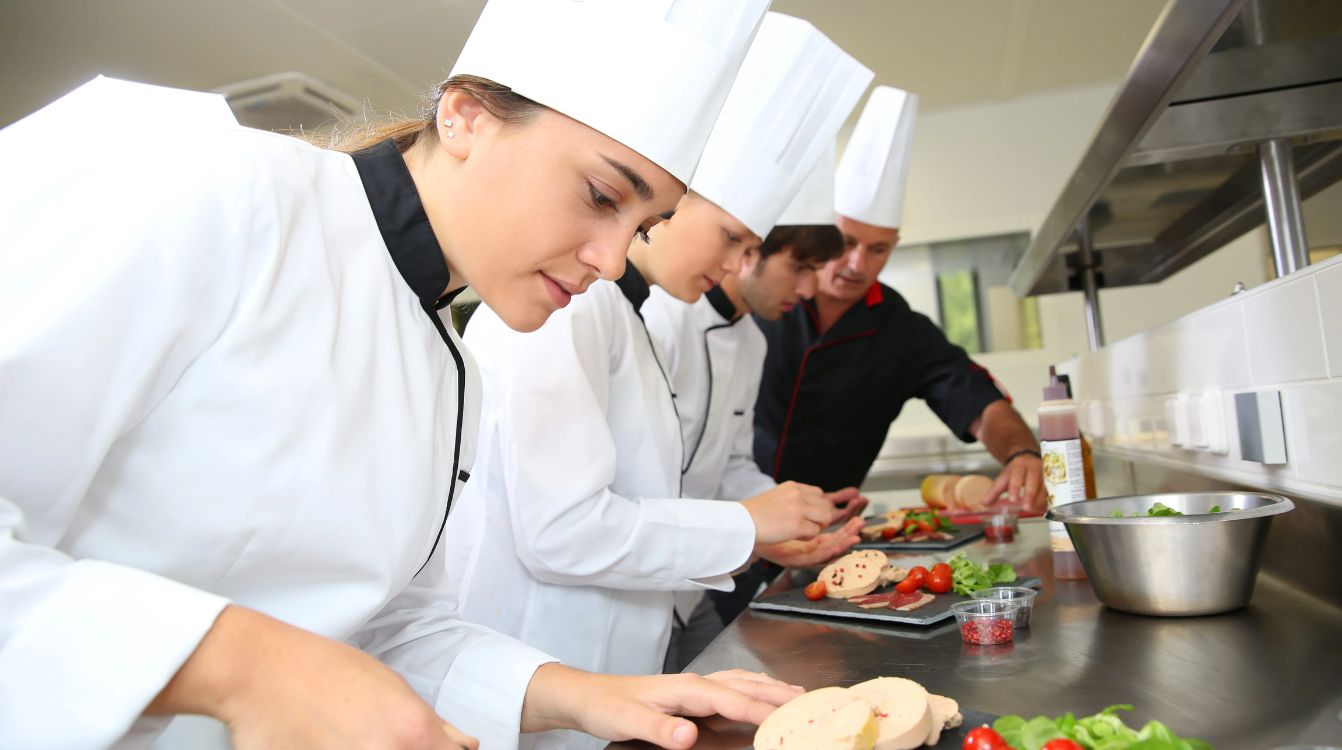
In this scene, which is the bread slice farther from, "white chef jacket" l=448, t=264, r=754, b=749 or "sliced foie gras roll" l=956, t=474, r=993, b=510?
"white chef jacket" l=448, t=264, r=754, b=749

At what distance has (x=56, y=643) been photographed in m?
0.59

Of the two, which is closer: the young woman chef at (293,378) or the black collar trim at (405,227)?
the young woman chef at (293,378)

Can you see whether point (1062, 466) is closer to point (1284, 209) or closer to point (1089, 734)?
point (1284, 209)

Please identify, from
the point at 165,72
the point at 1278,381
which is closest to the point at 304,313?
the point at 1278,381

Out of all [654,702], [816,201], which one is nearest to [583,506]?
[654,702]

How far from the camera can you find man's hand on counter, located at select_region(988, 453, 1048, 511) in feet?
7.59

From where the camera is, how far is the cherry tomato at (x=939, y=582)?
1471 mm

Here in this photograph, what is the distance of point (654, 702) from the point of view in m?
0.90

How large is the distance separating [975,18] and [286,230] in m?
4.23

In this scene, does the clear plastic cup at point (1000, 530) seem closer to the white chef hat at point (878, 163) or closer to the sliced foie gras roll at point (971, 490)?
the sliced foie gras roll at point (971, 490)

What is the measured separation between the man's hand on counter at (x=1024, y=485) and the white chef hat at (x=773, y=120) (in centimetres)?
96

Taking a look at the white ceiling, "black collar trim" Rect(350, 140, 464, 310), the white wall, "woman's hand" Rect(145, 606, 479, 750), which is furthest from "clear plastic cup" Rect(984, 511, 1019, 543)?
the white wall

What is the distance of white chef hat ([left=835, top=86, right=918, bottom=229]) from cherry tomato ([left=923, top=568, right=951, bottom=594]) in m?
1.53

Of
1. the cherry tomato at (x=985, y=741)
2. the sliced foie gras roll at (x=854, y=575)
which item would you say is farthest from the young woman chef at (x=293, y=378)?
the sliced foie gras roll at (x=854, y=575)
